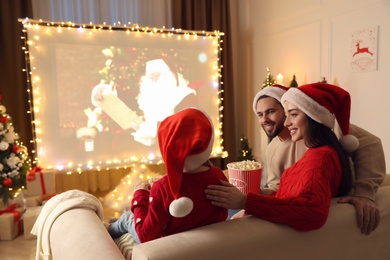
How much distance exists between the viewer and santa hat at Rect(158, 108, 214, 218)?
1060mm

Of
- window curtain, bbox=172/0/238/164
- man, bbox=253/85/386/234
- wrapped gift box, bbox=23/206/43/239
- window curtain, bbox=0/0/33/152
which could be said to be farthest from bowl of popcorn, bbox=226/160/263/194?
window curtain, bbox=0/0/33/152

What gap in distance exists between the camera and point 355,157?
1.47 meters

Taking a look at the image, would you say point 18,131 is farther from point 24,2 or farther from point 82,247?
point 82,247

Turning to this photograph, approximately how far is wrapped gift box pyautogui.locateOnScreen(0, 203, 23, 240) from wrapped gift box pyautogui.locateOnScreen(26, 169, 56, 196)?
0.91 ft

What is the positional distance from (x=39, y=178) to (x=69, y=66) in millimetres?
1277

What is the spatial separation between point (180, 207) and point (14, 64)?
11.8 feet

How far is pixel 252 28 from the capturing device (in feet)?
16.0

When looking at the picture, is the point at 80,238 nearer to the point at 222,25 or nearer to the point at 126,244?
the point at 126,244

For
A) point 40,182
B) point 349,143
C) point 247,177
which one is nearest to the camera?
point 349,143

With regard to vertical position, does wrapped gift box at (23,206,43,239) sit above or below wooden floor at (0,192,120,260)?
above

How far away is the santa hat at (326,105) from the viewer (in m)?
1.29

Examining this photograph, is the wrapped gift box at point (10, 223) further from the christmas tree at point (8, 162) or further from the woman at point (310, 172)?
the woman at point (310, 172)

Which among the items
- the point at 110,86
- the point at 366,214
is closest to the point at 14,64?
the point at 110,86

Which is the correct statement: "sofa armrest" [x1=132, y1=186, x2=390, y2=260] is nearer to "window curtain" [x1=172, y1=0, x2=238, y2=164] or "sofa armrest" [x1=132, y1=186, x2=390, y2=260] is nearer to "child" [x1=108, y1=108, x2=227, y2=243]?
"child" [x1=108, y1=108, x2=227, y2=243]
